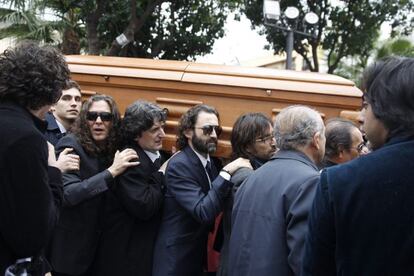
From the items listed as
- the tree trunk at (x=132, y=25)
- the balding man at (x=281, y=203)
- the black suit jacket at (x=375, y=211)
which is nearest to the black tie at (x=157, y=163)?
the balding man at (x=281, y=203)

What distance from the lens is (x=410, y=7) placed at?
11.8 metres

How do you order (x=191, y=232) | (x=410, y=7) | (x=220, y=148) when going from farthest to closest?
(x=410, y=7) → (x=220, y=148) → (x=191, y=232)


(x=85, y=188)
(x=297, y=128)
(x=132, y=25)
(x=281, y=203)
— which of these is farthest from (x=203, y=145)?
(x=132, y=25)

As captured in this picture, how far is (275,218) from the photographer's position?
2.23 metres

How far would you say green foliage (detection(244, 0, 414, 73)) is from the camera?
1162 cm

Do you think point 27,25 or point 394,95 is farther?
point 27,25

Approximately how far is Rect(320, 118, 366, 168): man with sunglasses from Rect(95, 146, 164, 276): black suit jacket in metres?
1.00

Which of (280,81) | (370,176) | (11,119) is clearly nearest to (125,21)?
(280,81)

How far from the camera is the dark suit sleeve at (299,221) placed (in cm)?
210

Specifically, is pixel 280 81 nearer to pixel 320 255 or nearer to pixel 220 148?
pixel 220 148

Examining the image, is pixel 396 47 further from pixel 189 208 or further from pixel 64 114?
pixel 189 208

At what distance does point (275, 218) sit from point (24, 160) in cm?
106

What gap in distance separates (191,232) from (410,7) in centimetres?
1064

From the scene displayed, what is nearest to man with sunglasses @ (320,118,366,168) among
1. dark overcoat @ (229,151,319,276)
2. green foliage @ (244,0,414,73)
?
dark overcoat @ (229,151,319,276)
